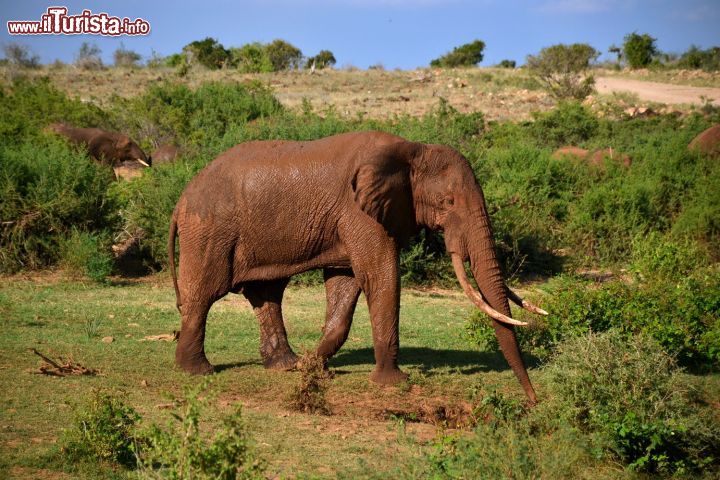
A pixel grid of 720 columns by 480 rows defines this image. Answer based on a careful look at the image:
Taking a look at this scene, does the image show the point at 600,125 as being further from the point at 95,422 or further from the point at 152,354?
the point at 95,422

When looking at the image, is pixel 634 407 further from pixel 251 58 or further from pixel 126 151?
pixel 251 58

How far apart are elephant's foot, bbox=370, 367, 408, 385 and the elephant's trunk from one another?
1.11 m

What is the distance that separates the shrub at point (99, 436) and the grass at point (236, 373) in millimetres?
132

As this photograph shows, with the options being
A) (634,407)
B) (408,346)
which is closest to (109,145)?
(408,346)

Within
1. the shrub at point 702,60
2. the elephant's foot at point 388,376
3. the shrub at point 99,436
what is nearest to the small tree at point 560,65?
the shrub at point 702,60

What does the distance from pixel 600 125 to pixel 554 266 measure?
42.0ft

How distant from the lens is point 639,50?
57.6m

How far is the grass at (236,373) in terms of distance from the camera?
22.0ft

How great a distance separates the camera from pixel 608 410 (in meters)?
7.20

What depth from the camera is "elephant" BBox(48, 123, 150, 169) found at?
24.0 m


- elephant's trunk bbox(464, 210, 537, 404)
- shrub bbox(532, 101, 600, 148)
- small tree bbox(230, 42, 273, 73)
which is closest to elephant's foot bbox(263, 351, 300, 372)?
elephant's trunk bbox(464, 210, 537, 404)

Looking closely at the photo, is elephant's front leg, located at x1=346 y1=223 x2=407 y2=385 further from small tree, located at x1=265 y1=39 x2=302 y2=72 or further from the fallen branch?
small tree, located at x1=265 y1=39 x2=302 y2=72

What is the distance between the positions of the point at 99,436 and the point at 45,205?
1061 centimetres

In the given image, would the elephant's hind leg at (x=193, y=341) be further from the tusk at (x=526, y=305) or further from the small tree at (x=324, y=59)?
the small tree at (x=324, y=59)
